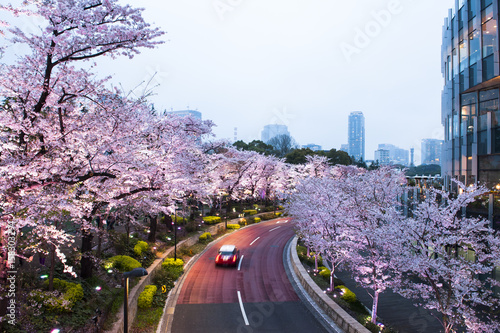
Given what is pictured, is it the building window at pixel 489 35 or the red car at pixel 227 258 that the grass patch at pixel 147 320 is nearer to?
the red car at pixel 227 258

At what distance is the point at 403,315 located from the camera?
651 inches

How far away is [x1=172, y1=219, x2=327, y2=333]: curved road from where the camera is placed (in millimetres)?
12969

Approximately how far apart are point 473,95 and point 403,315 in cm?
1710

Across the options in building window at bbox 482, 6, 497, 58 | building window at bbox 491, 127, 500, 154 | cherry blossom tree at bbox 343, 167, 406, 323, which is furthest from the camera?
building window at bbox 491, 127, 500, 154

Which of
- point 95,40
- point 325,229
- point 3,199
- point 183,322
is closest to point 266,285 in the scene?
point 325,229

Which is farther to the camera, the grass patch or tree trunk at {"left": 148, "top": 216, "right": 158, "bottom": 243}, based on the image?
tree trunk at {"left": 148, "top": 216, "right": 158, "bottom": 243}

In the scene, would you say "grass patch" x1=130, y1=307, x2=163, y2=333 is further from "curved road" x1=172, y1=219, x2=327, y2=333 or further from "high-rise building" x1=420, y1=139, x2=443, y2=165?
"high-rise building" x1=420, y1=139, x2=443, y2=165

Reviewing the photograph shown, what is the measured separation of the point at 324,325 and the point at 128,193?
10.9 metres

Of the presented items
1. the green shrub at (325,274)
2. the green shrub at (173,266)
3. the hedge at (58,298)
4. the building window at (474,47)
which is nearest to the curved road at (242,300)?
the green shrub at (173,266)

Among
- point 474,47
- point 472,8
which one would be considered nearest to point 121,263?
point 474,47

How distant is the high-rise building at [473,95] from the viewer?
18766 mm

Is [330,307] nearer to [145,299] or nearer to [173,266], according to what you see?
[145,299]

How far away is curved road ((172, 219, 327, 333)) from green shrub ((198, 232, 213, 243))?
2.32 m

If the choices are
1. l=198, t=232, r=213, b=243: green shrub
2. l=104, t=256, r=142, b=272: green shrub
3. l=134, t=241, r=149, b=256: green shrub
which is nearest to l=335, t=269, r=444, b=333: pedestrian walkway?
l=104, t=256, r=142, b=272: green shrub
